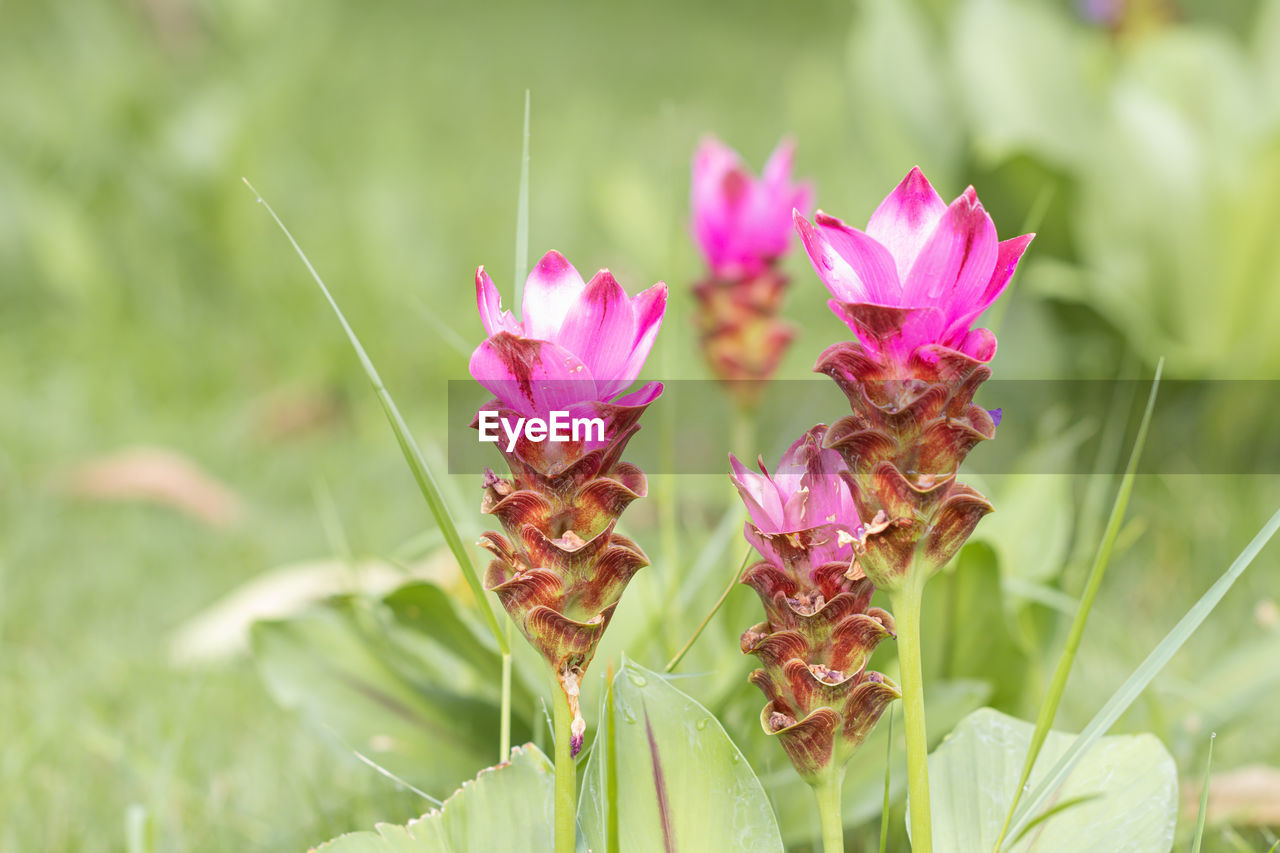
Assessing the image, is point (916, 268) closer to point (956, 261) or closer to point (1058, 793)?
point (956, 261)

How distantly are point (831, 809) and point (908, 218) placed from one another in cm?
29

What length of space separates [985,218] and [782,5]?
6827mm

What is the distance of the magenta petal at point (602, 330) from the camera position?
515mm

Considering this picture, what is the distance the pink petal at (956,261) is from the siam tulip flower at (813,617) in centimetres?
9

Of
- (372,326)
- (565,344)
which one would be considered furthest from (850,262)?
(372,326)

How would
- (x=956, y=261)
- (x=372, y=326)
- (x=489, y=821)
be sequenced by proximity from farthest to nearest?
1. (x=372, y=326)
2. (x=489, y=821)
3. (x=956, y=261)

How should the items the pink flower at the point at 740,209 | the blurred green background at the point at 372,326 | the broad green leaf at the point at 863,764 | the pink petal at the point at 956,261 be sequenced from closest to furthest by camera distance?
the pink petal at the point at 956,261
the broad green leaf at the point at 863,764
the blurred green background at the point at 372,326
the pink flower at the point at 740,209

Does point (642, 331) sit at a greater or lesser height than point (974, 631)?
greater

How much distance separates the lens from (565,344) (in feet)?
1.73

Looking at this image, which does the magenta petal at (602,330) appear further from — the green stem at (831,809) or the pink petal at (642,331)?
the green stem at (831,809)

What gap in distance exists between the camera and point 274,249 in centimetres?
259

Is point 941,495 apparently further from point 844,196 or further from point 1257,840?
point 844,196

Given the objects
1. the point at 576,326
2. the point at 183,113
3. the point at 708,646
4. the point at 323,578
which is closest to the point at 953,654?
the point at 708,646

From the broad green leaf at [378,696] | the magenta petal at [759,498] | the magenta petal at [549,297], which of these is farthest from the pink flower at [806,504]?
the broad green leaf at [378,696]
